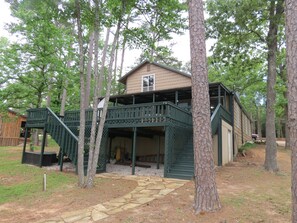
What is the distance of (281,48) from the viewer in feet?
46.8

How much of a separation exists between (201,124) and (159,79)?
37.2 ft

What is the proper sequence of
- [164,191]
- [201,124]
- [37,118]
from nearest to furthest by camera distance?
[201,124]
[164,191]
[37,118]

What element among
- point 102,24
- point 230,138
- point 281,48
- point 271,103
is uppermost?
point 281,48

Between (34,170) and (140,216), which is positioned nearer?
(140,216)

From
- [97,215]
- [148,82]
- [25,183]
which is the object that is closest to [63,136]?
[25,183]

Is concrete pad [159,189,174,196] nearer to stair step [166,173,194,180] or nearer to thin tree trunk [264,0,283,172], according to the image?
stair step [166,173,194,180]

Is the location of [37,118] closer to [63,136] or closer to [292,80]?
[63,136]

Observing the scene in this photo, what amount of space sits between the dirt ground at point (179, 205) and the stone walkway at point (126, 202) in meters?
0.23

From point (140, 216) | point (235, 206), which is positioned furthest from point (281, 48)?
point (140, 216)

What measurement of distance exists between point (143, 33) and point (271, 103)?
21.1ft

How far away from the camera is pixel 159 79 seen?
1546 cm

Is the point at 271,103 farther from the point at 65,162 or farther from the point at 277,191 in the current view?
the point at 65,162

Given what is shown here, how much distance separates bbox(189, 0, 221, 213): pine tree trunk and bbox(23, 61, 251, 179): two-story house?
3470 millimetres

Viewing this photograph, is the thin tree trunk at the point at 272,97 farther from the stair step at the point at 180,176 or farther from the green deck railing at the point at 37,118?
the green deck railing at the point at 37,118
